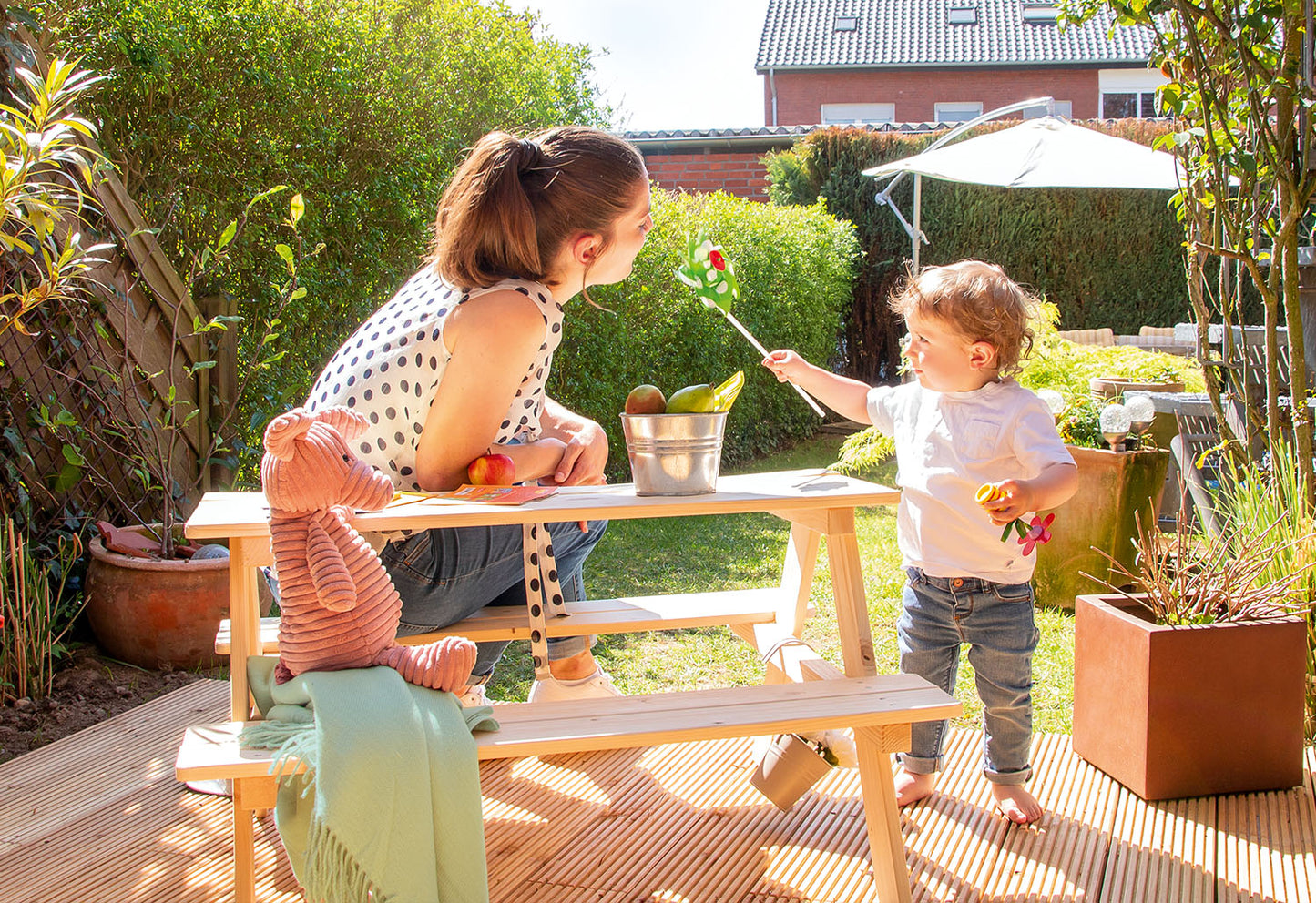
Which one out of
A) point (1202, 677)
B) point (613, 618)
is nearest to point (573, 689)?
point (613, 618)

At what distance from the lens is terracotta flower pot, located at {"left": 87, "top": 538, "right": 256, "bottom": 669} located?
337 centimetres

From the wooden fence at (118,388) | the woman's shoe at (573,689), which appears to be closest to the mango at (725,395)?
the woman's shoe at (573,689)

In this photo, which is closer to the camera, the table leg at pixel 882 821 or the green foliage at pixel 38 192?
the table leg at pixel 882 821

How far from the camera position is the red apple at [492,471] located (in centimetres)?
200

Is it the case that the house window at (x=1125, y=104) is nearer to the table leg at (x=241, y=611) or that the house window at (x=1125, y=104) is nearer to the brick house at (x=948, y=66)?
the brick house at (x=948, y=66)

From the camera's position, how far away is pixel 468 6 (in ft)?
17.1

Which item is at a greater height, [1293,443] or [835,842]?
[1293,443]

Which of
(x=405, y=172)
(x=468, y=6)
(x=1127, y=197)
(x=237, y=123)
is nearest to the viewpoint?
(x=237, y=123)

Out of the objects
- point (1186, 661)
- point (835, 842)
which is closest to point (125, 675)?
point (835, 842)

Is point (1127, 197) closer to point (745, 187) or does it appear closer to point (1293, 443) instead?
point (745, 187)

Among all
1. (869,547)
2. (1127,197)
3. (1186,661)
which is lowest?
(869,547)

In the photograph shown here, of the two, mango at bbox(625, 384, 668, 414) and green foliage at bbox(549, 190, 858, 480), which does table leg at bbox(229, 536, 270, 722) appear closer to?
mango at bbox(625, 384, 668, 414)

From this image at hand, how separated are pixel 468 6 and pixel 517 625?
13.0ft

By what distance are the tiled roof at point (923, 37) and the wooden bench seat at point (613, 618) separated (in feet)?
69.9
